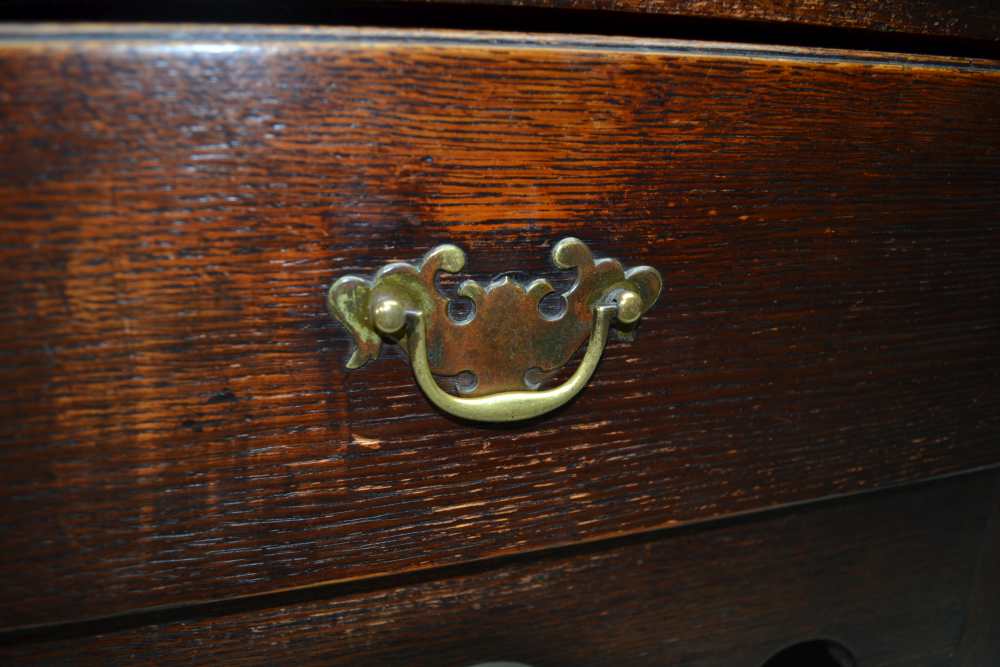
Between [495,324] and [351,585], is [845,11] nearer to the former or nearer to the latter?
[495,324]

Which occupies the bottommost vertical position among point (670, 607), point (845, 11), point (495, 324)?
point (670, 607)

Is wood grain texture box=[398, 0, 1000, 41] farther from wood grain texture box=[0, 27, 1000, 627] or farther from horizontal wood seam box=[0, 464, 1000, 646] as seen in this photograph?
horizontal wood seam box=[0, 464, 1000, 646]

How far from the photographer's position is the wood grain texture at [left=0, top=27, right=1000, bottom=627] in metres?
0.27

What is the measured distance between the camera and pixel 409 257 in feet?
1.02

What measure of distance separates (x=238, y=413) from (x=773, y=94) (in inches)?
11.2

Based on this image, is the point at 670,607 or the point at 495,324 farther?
the point at 670,607

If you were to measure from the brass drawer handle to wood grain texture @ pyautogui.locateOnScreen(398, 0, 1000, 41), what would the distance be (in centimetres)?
10

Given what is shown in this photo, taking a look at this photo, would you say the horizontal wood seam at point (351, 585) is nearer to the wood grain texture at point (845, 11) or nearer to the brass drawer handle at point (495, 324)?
the brass drawer handle at point (495, 324)

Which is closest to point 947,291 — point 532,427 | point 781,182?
point 781,182

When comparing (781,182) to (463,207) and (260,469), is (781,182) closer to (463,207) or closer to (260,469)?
(463,207)

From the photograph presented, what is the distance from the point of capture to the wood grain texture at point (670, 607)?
1.18 ft

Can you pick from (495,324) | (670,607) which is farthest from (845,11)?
(670,607)

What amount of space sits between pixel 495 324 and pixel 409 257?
51 mm

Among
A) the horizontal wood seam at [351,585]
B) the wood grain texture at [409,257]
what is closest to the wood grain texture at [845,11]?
the wood grain texture at [409,257]
